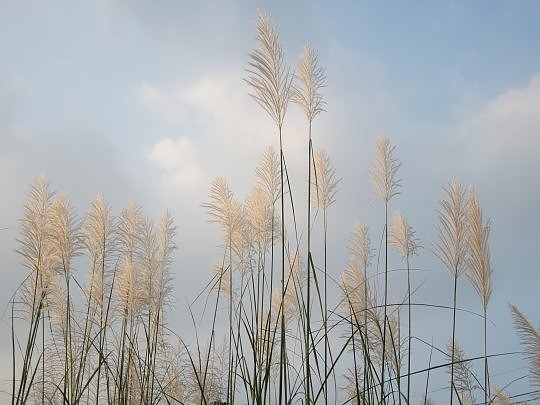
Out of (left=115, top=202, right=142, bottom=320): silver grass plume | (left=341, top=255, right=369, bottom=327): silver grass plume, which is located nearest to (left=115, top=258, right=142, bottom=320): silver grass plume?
(left=115, top=202, right=142, bottom=320): silver grass plume

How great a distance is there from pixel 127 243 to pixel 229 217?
0.84 m

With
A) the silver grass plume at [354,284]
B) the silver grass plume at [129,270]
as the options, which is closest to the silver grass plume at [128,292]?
the silver grass plume at [129,270]

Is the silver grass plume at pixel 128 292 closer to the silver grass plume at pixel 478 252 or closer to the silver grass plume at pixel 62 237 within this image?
the silver grass plume at pixel 62 237

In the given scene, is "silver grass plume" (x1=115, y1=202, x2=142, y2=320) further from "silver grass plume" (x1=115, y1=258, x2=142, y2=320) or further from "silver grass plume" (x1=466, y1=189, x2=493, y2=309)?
"silver grass plume" (x1=466, y1=189, x2=493, y2=309)

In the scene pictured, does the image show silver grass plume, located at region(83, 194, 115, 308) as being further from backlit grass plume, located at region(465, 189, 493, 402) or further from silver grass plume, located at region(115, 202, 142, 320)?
backlit grass plume, located at region(465, 189, 493, 402)

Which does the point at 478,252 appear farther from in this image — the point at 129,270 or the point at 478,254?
the point at 129,270

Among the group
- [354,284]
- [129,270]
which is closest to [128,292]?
[129,270]

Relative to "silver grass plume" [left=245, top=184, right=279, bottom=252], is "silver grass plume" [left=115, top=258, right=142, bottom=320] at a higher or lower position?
lower

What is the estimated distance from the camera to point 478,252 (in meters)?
3.81

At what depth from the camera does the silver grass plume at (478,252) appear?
12.5 ft

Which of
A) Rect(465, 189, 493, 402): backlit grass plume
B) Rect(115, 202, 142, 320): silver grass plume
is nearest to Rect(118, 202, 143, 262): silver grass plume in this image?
Rect(115, 202, 142, 320): silver grass plume

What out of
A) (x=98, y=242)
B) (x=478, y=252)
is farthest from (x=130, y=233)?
(x=478, y=252)

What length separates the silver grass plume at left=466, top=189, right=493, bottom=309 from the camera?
150 inches

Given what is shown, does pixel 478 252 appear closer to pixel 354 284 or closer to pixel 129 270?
pixel 354 284
